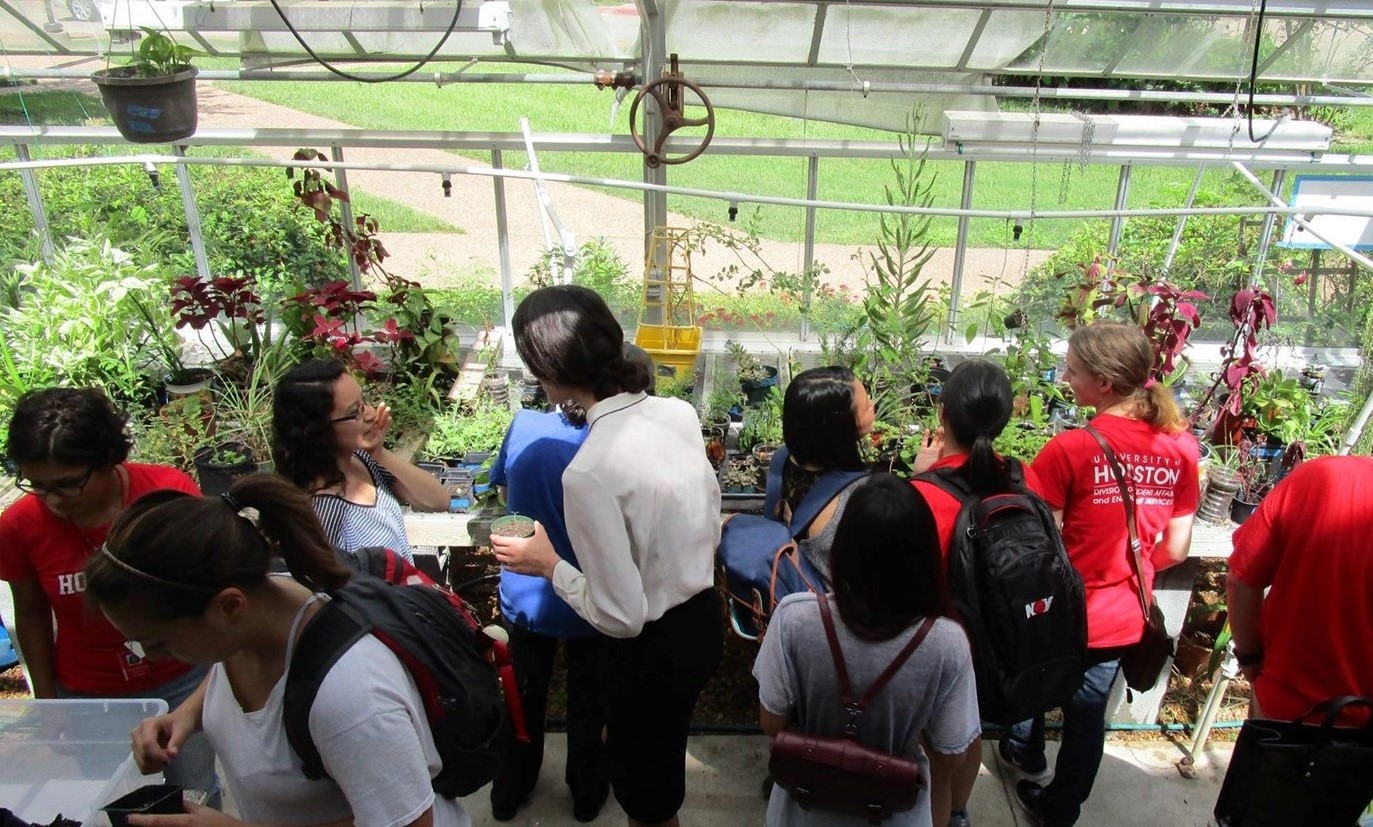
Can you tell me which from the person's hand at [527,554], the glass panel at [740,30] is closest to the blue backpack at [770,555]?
the person's hand at [527,554]

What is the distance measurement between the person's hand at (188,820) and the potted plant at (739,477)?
6.91 ft

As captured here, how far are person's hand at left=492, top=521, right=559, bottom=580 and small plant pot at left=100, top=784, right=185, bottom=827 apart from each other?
74 centimetres

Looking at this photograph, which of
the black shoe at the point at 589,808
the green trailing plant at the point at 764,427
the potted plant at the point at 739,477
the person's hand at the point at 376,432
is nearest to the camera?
the person's hand at the point at 376,432

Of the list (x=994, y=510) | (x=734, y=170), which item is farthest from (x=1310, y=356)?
(x=994, y=510)

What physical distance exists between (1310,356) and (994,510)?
337 cm

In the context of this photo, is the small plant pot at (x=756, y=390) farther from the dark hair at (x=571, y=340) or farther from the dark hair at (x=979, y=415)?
the dark hair at (x=571, y=340)

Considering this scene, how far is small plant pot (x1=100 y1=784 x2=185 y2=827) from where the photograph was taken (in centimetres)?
145

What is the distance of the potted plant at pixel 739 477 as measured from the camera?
3416mm

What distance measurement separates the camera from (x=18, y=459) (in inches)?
77.6

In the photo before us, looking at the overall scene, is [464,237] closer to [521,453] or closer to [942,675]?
[521,453]

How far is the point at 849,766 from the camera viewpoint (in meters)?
1.71

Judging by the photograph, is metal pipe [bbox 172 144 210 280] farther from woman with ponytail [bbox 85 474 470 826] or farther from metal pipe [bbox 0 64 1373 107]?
woman with ponytail [bbox 85 474 470 826]

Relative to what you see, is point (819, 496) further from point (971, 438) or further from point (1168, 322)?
point (1168, 322)

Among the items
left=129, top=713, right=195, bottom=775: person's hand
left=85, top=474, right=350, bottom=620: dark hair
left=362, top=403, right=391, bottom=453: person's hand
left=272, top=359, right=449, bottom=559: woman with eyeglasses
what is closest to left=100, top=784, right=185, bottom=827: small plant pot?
left=129, top=713, right=195, bottom=775: person's hand
